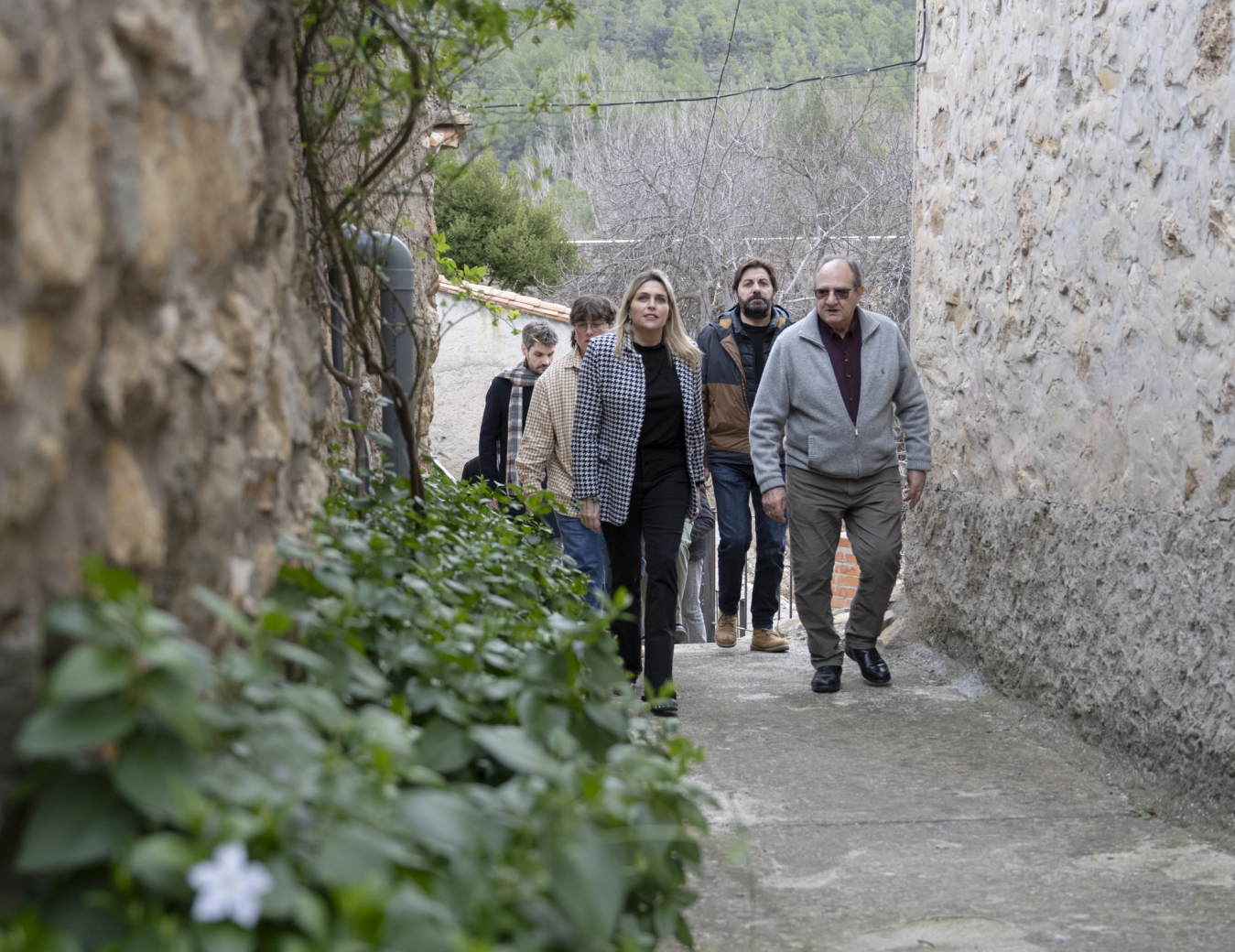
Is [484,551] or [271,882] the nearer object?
Result: [271,882]

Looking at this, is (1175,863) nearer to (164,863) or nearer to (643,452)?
(643,452)

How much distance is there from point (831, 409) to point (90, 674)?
447 cm

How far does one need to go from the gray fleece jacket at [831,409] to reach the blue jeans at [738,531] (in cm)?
84

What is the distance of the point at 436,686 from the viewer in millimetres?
1727

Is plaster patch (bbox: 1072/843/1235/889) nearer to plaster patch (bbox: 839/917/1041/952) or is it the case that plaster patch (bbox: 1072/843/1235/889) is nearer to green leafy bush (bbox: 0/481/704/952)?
plaster patch (bbox: 839/917/1041/952)

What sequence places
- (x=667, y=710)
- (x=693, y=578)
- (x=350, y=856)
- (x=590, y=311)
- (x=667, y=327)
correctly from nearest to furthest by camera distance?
(x=350, y=856), (x=667, y=710), (x=667, y=327), (x=590, y=311), (x=693, y=578)

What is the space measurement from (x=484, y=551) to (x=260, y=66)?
123 centimetres

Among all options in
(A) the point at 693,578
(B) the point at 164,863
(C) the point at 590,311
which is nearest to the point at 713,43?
(A) the point at 693,578

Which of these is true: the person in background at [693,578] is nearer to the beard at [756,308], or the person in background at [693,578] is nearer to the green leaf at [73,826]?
the beard at [756,308]

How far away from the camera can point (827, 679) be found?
→ 5.35 metres

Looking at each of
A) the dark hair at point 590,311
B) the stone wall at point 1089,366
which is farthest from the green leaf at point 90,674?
the dark hair at point 590,311

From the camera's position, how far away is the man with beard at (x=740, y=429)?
20.5 ft

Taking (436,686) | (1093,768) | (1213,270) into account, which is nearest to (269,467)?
(436,686)

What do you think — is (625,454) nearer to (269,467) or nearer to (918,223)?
(918,223)
